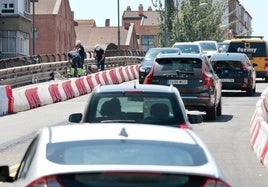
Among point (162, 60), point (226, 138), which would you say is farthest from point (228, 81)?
point (226, 138)

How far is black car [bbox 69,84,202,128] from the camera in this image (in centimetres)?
1034

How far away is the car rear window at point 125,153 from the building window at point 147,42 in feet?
502

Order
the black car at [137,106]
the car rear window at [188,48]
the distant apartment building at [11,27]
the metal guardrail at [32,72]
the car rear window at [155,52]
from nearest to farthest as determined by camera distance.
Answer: the black car at [137,106] < the car rear window at [155,52] < the metal guardrail at [32,72] < the car rear window at [188,48] < the distant apartment building at [11,27]

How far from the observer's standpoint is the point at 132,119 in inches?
416

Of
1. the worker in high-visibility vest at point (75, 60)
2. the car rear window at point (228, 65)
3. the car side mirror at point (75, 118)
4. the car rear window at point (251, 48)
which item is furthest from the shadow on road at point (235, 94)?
the car side mirror at point (75, 118)

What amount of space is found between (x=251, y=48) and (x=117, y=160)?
3621 cm

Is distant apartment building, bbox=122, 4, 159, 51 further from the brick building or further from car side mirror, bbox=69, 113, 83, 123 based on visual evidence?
car side mirror, bbox=69, 113, 83, 123

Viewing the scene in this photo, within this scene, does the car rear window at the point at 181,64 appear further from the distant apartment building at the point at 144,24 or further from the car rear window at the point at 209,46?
the distant apartment building at the point at 144,24

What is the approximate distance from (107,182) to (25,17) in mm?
69802

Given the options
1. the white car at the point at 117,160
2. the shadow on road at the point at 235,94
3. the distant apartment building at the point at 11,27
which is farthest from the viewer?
the distant apartment building at the point at 11,27

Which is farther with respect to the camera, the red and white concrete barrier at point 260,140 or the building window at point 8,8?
the building window at point 8,8

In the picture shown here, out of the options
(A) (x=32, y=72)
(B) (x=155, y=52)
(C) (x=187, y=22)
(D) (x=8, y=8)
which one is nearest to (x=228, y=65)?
(B) (x=155, y=52)

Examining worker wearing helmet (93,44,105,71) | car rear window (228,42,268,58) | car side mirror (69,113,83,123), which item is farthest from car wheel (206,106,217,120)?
worker wearing helmet (93,44,105,71)

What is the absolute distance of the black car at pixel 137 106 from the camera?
1034 cm
